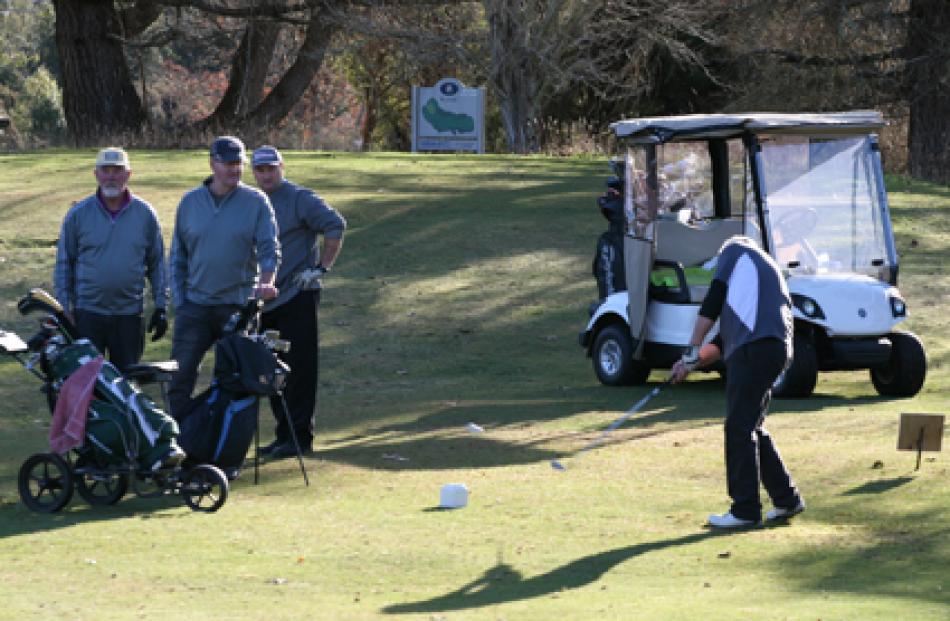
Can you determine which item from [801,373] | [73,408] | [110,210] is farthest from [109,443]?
[801,373]

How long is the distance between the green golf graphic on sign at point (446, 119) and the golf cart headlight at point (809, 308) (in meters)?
21.1

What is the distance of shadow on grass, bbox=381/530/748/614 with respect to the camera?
714 centimetres

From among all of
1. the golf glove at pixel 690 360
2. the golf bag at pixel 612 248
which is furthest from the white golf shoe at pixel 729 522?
the golf bag at pixel 612 248

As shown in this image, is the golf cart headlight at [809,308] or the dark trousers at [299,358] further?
the golf cart headlight at [809,308]

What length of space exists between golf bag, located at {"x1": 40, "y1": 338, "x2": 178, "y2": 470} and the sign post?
A: 25.5 meters

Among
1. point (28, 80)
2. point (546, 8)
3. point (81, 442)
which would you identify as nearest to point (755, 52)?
point (546, 8)

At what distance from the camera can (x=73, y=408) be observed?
908 cm

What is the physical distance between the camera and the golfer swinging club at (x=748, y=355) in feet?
28.7

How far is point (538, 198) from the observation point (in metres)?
24.8

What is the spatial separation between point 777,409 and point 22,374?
260 inches

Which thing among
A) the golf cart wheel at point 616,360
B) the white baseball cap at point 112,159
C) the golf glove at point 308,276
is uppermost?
the white baseball cap at point 112,159

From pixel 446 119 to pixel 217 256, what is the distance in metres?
24.9

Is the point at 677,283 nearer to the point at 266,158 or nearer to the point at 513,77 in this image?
the point at 266,158

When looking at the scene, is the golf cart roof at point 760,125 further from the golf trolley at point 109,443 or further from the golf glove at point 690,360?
the golf trolley at point 109,443
